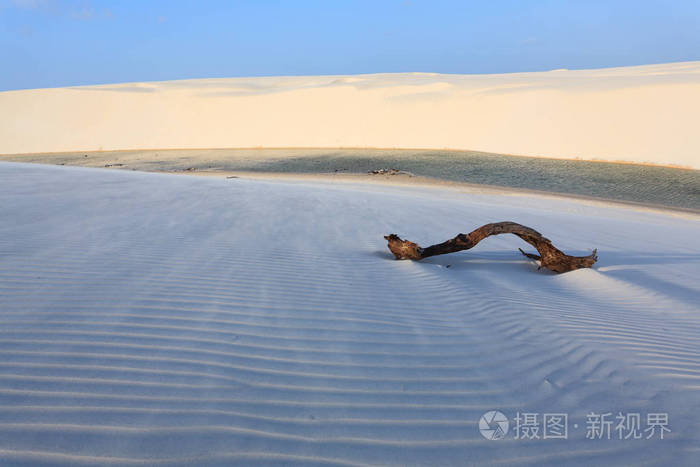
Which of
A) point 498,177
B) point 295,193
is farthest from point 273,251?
point 498,177

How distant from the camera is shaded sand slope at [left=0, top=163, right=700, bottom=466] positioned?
1.95 meters

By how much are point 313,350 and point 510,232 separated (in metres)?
2.90

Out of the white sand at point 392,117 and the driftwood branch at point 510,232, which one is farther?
the white sand at point 392,117

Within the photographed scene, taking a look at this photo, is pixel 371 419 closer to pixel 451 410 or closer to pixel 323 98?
pixel 451 410

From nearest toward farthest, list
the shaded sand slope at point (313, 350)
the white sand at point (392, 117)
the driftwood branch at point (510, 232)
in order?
the shaded sand slope at point (313, 350) → the driftwood branch at point (510, 232) → the white sand at point (392, 117)

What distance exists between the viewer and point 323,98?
129 feet

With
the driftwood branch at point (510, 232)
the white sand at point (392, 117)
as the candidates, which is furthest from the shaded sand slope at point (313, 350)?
the white sand at point (392, 117)

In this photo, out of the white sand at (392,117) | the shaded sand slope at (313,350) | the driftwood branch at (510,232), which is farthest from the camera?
the white sand at (392,117)

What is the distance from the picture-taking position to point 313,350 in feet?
8.91

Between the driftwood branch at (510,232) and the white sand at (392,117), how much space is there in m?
20.9

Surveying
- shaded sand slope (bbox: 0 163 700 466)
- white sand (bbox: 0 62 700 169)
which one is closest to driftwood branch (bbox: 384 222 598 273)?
shaded sand slope (bbox: 0 163 700 466)

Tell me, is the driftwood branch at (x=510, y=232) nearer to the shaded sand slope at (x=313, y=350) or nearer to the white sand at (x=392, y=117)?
the shaded sand slope at (x=313, y=350)

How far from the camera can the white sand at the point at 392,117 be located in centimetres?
2555

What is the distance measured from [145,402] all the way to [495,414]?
60.4 inches
